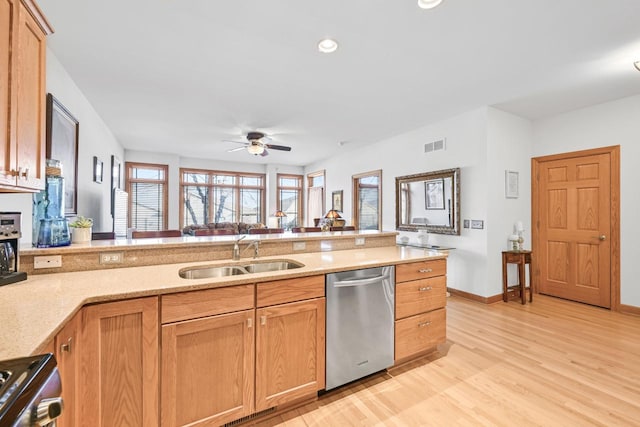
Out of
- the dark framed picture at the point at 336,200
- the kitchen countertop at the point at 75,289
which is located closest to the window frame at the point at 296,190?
the dark framed picture at the point at 336,200

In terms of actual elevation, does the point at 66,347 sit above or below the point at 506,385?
above

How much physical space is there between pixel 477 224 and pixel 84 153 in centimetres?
519

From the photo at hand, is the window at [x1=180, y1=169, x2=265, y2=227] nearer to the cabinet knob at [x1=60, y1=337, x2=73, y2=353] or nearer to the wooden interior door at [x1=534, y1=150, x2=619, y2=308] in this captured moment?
the wooden interior door at [x1=534, y1=150, x2=619, y2=308]

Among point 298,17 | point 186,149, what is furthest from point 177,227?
point 298,17

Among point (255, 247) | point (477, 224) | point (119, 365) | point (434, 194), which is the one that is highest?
point (434, 194)

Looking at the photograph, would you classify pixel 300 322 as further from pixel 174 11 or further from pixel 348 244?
pixel 174 11

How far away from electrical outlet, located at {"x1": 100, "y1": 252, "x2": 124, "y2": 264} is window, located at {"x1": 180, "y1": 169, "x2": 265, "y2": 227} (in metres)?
6.17

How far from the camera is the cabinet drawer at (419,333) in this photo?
2.30 metres

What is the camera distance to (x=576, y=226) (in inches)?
160

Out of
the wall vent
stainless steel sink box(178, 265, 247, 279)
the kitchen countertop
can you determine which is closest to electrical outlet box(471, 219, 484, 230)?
the wall vent

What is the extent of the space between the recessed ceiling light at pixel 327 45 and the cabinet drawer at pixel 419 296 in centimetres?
206

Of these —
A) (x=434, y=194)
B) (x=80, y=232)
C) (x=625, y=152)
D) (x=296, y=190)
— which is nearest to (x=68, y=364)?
(x=80, y=232)

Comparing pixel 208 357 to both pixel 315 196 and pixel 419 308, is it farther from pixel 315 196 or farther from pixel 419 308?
pixel 315 196

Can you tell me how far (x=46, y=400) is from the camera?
703 millimetres
